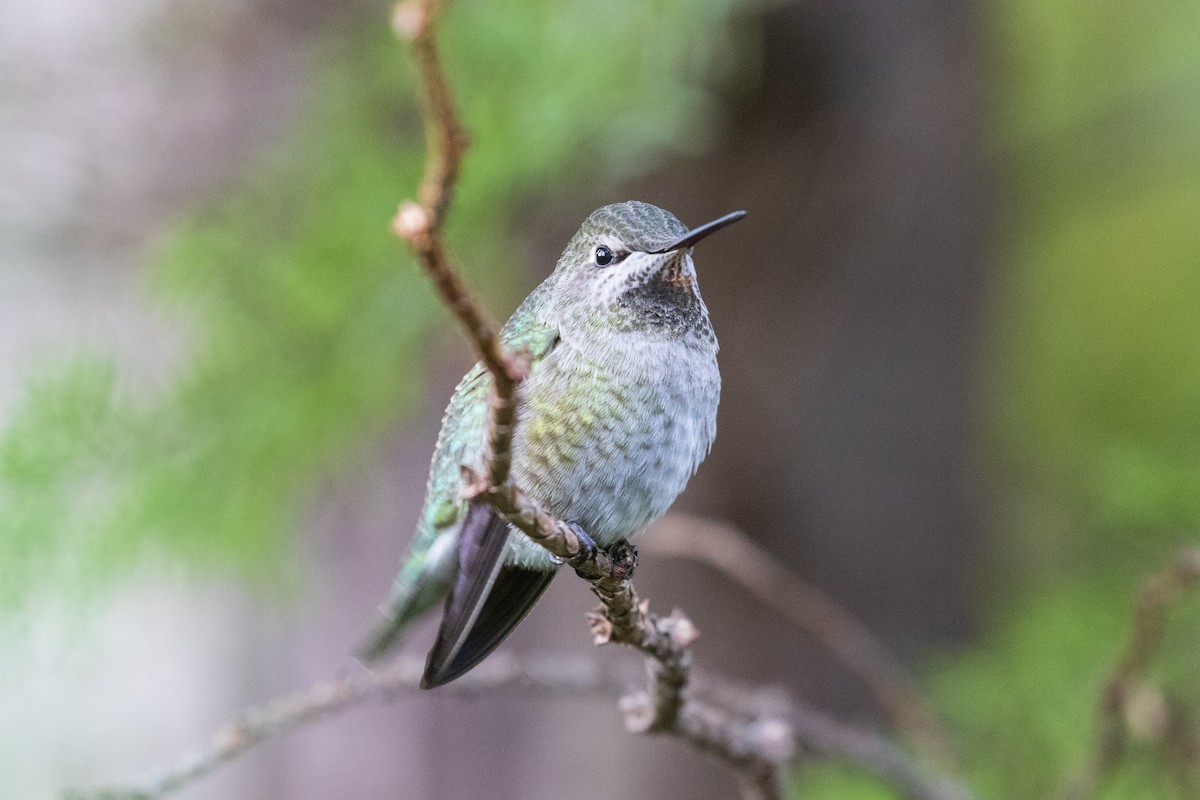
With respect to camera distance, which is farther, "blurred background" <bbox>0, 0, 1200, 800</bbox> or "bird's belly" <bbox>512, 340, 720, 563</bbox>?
"blurred background" <bbox>0, 0, 1200, 800</bbox>

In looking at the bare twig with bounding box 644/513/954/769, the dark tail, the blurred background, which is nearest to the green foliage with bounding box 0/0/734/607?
the blurred background

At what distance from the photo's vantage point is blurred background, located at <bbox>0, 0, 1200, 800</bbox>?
268cm

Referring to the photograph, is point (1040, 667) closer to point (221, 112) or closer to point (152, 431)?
point (152, 431)

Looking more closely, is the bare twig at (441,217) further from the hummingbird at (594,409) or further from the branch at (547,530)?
the hummingbird at (594,409)

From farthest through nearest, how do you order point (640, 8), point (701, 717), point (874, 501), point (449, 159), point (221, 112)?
1. point (221, 112)
2. point (874, 501)
3. point (640, 8)
4. point (701, 717)
5. point (449, 159)

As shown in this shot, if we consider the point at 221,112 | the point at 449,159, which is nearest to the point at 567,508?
the point at 449,159

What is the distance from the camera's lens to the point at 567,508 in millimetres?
1421

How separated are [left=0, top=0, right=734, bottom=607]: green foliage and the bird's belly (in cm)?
127

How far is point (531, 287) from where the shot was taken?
10.7ft

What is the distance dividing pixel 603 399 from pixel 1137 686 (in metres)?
1.30

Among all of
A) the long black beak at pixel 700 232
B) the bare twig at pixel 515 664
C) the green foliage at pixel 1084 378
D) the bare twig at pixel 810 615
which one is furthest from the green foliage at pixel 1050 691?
the long black beak at pixel 700 232

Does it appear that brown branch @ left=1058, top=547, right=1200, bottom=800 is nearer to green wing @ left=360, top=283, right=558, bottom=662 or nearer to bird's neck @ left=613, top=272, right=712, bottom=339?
bird's neck @ left=613, top=272, right=712, bottom=339

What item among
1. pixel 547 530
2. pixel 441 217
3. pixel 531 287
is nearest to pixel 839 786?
pixel 531 287

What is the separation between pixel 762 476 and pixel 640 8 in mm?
1428
